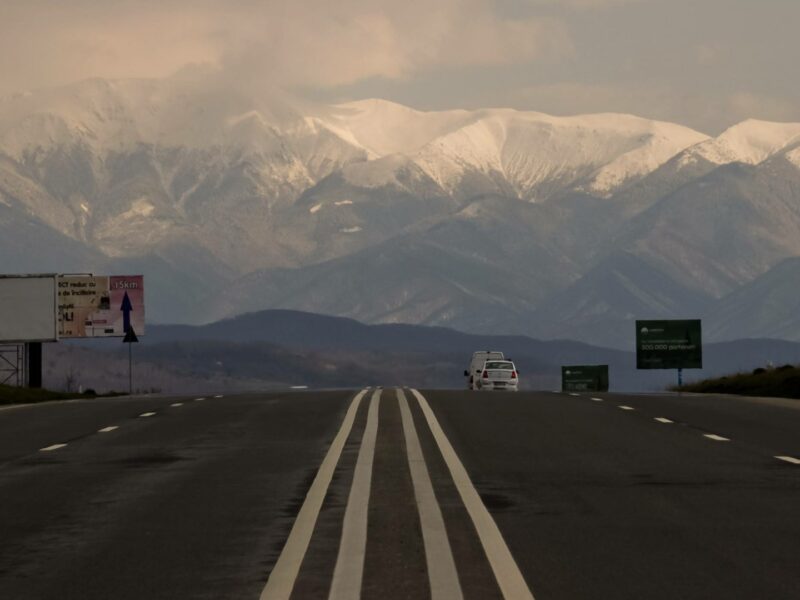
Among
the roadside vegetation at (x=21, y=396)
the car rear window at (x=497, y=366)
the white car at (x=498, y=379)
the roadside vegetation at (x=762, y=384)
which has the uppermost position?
the car rear window at (x=497, y=366)

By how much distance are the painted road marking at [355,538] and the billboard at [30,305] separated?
77314 mm

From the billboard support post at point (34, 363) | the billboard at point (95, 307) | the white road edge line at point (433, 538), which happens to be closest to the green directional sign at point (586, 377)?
the billboard support post at point (34, 363)

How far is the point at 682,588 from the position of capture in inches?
460

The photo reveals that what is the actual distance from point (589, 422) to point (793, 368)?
2706 centimetres

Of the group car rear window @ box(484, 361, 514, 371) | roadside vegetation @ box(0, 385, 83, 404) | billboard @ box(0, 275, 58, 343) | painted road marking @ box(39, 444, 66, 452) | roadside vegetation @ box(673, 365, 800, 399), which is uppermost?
billboard @ box(0, 275, 58, 343)

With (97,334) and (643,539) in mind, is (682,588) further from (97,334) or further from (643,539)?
(97,334)

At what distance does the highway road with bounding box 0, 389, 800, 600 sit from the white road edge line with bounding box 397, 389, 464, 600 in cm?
3

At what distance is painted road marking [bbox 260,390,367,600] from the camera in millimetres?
11734

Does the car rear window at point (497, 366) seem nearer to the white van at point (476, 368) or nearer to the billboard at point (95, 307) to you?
the white van at point (476, 368)

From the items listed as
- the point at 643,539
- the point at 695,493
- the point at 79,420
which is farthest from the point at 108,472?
the point at 79,420

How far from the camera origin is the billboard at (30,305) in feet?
321

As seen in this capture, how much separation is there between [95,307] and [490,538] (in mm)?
115722

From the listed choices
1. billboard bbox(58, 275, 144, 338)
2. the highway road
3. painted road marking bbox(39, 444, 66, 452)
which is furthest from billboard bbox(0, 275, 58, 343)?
painted road marking bbox(39, 444, 66, 452)

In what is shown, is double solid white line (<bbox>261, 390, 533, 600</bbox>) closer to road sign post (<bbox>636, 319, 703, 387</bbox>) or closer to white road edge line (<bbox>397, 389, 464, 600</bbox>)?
white road edge line (<bbox>397, 389, 464, 600</bbox>)
